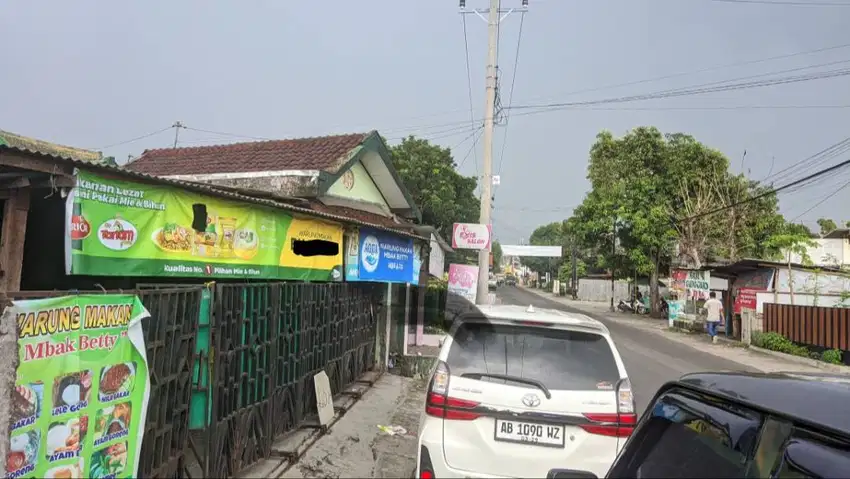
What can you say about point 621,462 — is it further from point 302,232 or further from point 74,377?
point 302,232

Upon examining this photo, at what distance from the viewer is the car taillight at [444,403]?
12.1 feet

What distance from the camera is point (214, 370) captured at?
4.35m

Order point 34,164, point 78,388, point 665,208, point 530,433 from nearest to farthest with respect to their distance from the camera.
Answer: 1. point 78,388
2. point 34,164
3. point 530,433
4. point 665,208

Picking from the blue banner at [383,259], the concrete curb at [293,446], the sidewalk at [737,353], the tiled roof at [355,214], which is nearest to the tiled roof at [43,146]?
the tiled roof at [355,214]

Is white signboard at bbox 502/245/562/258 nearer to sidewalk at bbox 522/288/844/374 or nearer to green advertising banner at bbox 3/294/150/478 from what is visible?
sidewalk at bbox 522/288/844/374

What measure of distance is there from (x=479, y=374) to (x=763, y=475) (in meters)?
2.27

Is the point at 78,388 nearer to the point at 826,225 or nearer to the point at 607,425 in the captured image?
the point at 607,425

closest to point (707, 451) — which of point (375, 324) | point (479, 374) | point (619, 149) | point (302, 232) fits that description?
point (479, 374)

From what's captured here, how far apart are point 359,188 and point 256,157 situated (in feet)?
7.09

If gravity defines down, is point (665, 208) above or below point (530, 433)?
above

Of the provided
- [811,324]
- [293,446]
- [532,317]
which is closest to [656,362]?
[811,324]

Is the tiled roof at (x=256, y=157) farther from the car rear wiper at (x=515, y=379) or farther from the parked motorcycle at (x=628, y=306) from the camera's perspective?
the parked motorcycle at (x=628, y=306)

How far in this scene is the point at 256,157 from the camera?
11.3 metres

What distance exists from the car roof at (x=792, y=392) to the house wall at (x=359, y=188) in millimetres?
8300
